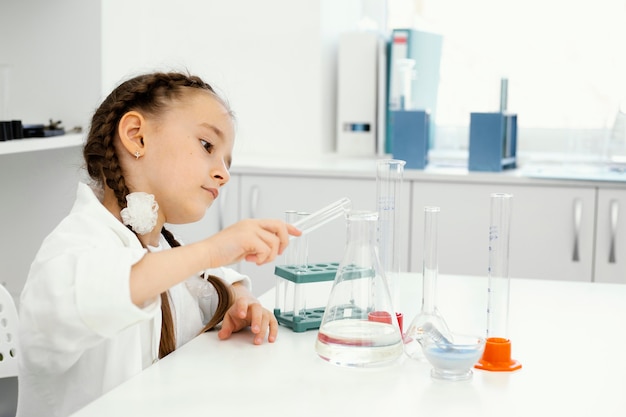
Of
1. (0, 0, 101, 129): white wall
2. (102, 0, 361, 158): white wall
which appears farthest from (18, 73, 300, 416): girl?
(102, 0, 361, 158): white wall

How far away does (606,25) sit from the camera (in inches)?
121

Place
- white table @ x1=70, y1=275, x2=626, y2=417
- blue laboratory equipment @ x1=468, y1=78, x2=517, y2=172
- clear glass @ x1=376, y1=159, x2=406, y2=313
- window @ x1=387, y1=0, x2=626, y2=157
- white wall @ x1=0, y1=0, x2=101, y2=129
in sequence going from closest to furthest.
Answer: white table @ x1=70, y1=275, x2=626, y2=417
clear glass @ x1=376, y1=159, x2=406, y2=313
white wall @ x1=0, y1=0, x2=101, y2=129
blue laboratory equipment @ x1=468, y1=78, x2=517, y2=172
window @ x1=387, y1=0, x2=626, y2=157

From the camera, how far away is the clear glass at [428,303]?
1169 millimetres

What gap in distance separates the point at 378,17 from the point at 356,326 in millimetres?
2412

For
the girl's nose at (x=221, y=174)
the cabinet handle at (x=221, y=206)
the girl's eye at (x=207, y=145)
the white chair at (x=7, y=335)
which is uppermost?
the girl's eye at (x=207, y=145)

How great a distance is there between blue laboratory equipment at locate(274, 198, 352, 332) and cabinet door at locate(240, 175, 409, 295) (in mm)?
1315

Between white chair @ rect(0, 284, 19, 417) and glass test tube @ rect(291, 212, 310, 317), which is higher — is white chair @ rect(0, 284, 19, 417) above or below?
below

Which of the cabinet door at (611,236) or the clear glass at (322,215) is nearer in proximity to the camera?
the clear glass at (322,215)

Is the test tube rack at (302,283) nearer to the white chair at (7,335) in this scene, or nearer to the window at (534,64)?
the white chair at (7,335)

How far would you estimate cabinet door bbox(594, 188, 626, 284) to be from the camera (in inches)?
102

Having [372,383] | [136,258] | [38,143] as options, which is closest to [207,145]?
[136,258]

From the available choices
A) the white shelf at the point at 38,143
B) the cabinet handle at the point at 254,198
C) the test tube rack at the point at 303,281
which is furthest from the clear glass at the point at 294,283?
the cabinet handle at the point at 254,198

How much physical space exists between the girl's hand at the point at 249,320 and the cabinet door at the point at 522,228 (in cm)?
141

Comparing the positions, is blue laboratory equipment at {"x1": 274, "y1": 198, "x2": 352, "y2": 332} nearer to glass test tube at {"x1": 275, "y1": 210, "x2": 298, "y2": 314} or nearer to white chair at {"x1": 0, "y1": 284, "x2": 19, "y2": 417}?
glass test tube at {"x1": 275, "y1": 210, "x2": 298, "y2": 314}
